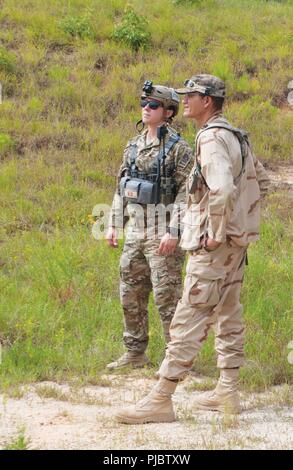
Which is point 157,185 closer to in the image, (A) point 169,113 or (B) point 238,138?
(A) point 169,113

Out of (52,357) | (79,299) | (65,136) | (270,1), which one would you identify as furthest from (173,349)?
(270,1)

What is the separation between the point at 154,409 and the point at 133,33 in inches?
390

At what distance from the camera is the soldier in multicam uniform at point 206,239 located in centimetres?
508

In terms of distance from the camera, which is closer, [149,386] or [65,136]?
[149,386]

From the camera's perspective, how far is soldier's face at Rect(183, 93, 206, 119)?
525 centimetres

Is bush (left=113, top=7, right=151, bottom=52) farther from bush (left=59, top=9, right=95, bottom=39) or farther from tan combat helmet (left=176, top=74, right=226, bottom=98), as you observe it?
tan combat helmet (left=176, top=74, right=226, bottom=98)

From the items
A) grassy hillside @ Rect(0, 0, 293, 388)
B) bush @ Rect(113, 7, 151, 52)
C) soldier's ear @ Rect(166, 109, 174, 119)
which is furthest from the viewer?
bush @ Rect(113, 7, 151, 52)

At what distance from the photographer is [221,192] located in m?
4.89

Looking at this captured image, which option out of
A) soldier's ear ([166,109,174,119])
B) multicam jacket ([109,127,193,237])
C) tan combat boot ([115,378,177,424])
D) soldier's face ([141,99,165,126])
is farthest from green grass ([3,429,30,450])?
soldier's ear ([166,109,174,119])

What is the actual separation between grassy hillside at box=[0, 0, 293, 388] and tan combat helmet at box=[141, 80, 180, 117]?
1.87 meters

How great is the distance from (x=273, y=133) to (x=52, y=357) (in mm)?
6895
